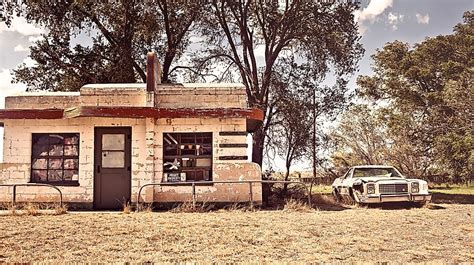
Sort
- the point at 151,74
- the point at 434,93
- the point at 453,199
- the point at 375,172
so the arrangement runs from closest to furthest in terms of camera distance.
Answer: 1. the point at 151,74
2. the point at 375,172
3. the point at 453,199
4. the point at 434,93

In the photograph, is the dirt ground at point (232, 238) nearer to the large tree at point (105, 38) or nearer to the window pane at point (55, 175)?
the window pane at point (55, 175)

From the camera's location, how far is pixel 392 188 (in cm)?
1666

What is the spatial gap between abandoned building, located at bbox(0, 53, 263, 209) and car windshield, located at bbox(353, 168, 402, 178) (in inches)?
194

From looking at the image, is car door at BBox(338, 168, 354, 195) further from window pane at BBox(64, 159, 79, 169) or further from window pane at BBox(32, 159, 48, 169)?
window pane at BBox(32, 159, 48, 169)

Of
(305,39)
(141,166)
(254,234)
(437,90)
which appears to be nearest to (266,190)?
(141,166)

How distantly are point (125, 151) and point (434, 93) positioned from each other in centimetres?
2252

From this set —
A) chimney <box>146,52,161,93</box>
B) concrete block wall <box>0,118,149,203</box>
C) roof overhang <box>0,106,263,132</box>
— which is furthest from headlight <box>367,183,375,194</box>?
chimney <box>146,52,161,93</box>

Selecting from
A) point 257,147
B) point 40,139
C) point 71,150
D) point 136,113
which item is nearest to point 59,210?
point 71,150

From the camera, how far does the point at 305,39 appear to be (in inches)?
917

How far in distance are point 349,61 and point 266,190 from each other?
830cm

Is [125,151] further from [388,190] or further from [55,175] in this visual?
[388,190]

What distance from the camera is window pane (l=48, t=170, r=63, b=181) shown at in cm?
1561

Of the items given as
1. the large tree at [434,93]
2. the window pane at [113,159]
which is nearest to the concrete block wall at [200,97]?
the window pane at [113,159]

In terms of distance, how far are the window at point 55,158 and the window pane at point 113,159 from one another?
2.72 ft
